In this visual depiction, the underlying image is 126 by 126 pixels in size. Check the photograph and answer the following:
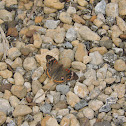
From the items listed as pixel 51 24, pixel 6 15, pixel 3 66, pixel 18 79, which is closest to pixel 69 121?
pixel 18 79

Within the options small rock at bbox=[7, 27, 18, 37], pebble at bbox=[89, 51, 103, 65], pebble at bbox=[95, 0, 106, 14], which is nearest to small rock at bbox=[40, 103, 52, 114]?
pebble at bbox=[89, 51, 103, 65]

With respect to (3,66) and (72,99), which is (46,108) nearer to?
(72,99)

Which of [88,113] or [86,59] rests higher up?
[86,59]

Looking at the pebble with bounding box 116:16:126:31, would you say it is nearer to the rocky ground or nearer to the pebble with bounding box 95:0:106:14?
the rocky ground

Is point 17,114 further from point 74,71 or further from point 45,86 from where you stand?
point 74,71

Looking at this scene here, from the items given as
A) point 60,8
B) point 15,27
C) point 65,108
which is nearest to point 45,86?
point 65,108

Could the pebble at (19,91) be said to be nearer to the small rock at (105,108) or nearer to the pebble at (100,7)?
the small rock at (105,108)

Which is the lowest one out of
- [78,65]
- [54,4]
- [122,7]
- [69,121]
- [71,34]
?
[69,121]
